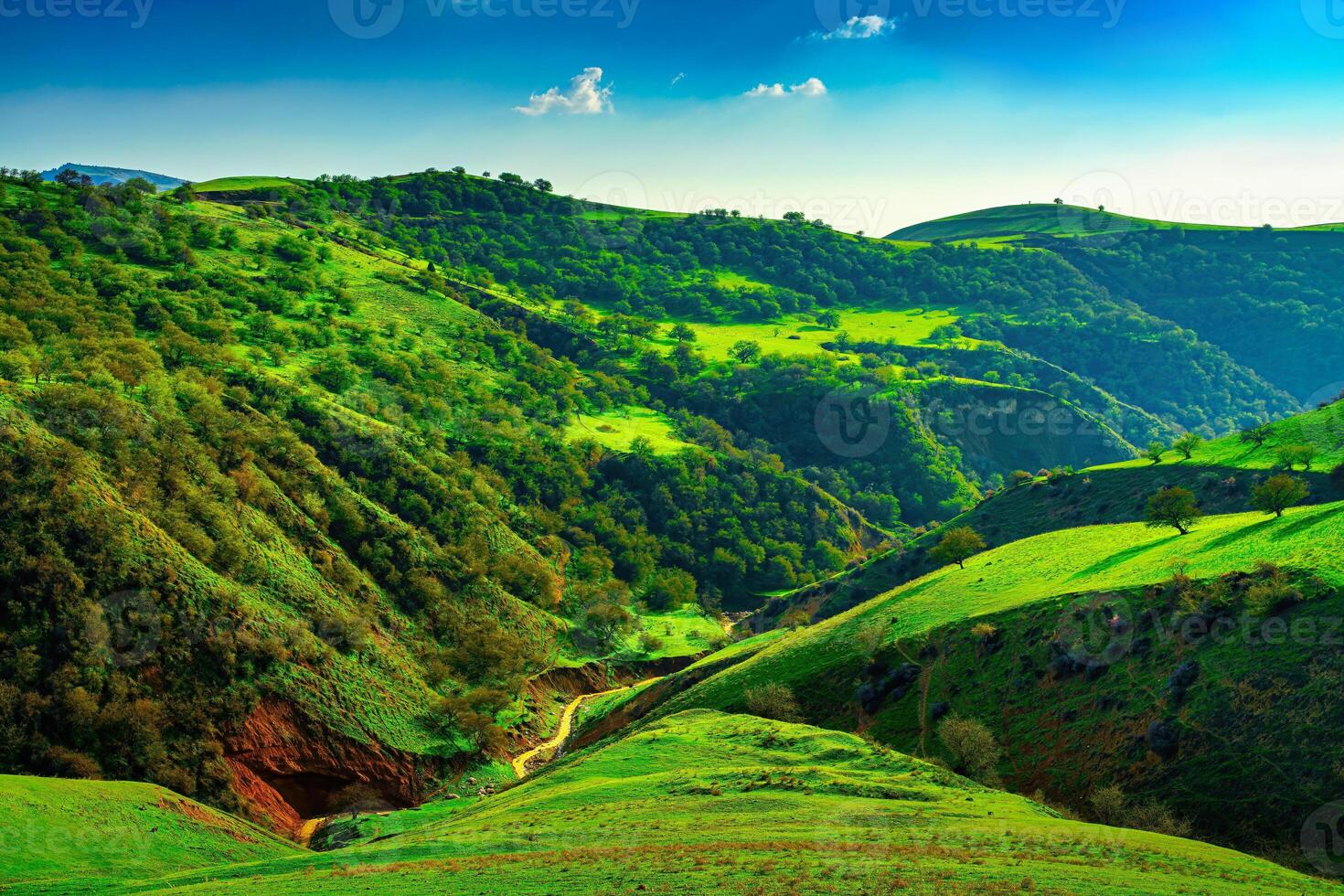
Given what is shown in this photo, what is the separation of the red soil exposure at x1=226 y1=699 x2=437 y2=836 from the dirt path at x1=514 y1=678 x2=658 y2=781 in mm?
7685

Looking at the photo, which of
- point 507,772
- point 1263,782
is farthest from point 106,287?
point 1263,782

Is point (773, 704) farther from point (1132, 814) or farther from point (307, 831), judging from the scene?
point (307, 831)

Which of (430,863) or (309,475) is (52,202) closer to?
(309,475)

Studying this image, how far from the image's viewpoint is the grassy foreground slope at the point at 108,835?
122 feet

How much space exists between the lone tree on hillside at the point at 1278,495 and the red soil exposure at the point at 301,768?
60.5m

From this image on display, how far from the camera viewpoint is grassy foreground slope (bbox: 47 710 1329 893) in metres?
24.8

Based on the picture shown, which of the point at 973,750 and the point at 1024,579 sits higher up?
the point at 1024,579

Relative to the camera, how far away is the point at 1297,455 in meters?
74.3

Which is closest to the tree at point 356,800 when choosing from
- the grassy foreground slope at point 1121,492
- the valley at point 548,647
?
the valley at point 548,647

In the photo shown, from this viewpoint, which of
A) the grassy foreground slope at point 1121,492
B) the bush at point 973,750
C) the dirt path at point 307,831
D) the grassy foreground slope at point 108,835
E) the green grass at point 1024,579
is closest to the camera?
the grassy foreground slope at point 108,835

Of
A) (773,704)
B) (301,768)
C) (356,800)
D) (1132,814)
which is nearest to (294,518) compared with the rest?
(301,768)

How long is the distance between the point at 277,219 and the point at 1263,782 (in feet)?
Answer: 686

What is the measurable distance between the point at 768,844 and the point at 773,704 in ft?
88.5

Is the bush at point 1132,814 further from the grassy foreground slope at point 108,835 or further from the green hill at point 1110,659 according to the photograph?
the grassy foreground slope at point 108,835
